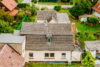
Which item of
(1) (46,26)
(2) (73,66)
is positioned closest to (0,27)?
(1) (46,26)

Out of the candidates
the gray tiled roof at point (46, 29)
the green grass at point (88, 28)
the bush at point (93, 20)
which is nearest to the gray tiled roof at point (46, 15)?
the green grass at point (88, 28)

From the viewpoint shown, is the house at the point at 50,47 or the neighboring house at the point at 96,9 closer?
the house at the point at 50,47

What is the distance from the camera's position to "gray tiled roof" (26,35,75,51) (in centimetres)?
2947

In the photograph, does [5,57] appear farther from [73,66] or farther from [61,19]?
[61,19]

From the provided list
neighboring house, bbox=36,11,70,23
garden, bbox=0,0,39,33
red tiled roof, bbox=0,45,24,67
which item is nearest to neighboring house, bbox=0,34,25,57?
red tiled roof, bbox=0,45,24,67

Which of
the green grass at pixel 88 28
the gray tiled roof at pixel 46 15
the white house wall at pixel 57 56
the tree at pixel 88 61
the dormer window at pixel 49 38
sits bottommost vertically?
the green grass at pixel 88 28

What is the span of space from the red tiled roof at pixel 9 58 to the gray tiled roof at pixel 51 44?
387cm

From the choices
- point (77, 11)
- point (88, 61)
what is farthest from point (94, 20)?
point (88, 61)

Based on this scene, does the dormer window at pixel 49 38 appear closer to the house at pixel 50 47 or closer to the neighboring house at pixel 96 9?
the house at pixel 50 47

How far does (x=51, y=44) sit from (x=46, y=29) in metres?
2.73

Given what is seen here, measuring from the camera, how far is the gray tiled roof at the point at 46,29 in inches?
1195

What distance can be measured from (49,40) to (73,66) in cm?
505

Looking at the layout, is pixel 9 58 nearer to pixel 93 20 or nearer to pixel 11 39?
pixel 11 39

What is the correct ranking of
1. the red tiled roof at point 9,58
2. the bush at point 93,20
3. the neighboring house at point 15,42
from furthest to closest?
the bush at point 93,20
the neighboring house at point 15,42
the red tiled roof at point 9,58
